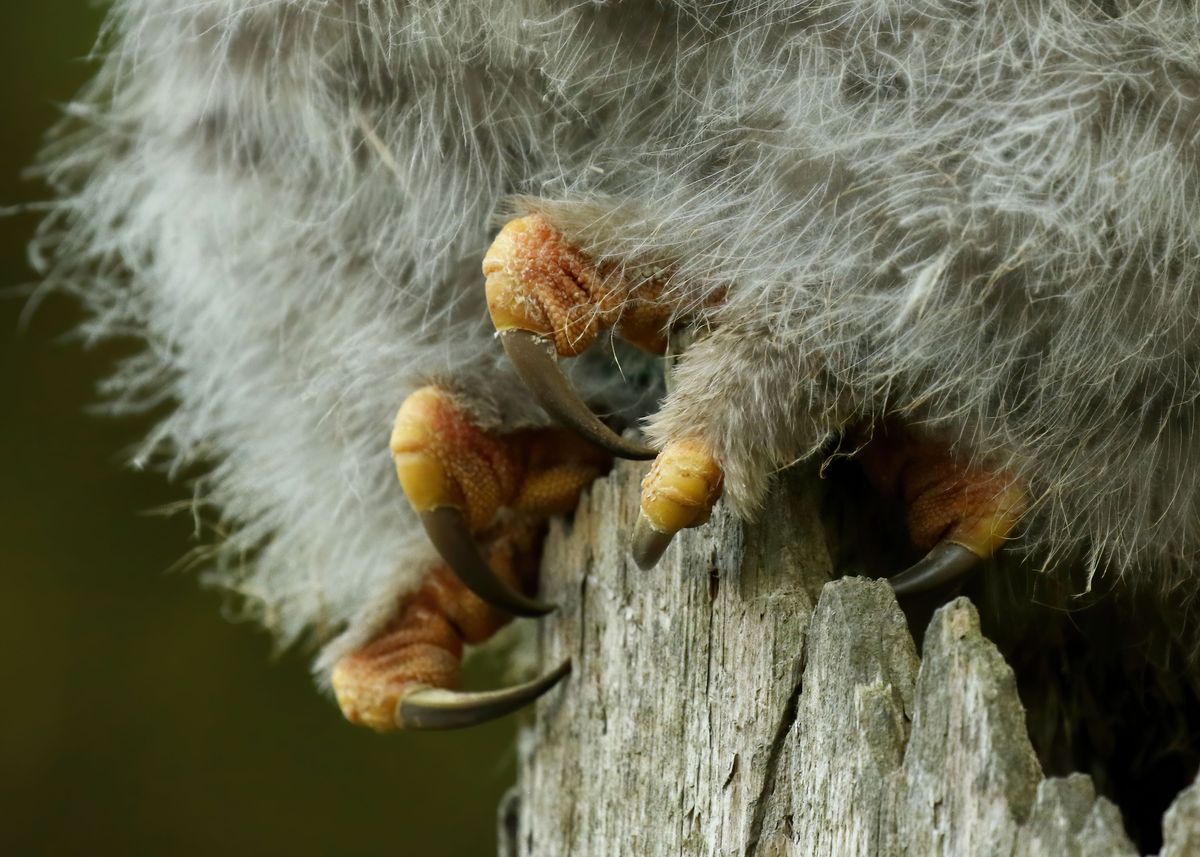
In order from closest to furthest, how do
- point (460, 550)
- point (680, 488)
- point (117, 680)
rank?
1. point (680, 488)
2. point (460, 550)
3. point (117, 680)

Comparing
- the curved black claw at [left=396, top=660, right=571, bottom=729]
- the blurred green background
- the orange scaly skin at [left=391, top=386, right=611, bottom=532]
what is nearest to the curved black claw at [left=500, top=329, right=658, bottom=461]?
the orange scaly skin at [left=391, top=386, right=611, bottom=532]

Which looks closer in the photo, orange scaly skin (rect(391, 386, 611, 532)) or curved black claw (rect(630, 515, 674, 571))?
curved black claw (rect(630, 515, 674, 571))

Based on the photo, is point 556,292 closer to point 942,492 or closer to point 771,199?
point 771,199

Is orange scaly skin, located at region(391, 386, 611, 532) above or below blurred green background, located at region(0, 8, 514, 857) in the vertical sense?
A: above

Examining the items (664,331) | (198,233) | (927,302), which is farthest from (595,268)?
(198,233)

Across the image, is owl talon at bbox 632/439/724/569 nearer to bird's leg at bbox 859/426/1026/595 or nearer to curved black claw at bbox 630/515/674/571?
curved black claw at bbox 630/515/674/571

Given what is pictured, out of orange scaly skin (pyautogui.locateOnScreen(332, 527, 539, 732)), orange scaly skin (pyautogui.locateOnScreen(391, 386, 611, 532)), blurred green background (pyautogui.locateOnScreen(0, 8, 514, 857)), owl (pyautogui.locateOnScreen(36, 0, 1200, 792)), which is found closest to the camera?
owl (pyautogui.locateOnScreen(36, 0, 1200, 792))

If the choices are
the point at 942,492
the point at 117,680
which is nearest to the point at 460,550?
the point at 942,492
